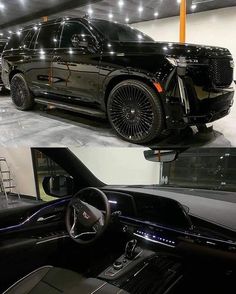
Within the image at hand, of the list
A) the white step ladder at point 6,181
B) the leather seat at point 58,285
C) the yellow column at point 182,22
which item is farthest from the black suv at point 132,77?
the white step ladder at point 6,181

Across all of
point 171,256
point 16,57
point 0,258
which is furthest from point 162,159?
point 16,57

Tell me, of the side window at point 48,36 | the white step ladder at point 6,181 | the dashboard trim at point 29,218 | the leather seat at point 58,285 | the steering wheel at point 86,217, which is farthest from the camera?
the white step ladder at point 6,181

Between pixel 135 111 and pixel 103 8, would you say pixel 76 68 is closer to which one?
pixel 103 8

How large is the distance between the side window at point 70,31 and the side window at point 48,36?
0.13m

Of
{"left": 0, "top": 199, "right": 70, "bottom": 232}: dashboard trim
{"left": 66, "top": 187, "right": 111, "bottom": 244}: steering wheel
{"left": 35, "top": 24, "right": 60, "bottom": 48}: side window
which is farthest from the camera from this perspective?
{"left": 35, "top": 24, "right": 60, "bottom": 48}: side window

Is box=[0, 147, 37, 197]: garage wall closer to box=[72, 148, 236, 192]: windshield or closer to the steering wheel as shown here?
box=[72, 148, 236, 192]: windshield

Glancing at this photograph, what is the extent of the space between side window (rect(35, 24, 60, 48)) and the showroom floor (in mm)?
866

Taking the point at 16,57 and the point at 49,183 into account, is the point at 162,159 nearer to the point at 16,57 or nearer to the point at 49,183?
the point at 49,183

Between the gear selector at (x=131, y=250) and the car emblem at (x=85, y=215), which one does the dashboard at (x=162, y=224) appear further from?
the car emblem at (x=85, y=215)

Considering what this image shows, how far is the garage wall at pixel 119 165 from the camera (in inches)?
104

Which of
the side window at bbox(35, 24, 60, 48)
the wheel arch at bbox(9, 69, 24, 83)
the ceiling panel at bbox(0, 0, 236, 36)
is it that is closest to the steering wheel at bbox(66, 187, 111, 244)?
the ceiling panel at bbox(0, 0, 236, 36)

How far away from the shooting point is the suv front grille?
7.26ft

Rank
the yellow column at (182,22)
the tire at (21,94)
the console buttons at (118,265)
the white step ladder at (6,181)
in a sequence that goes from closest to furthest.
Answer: the console buttons at (118,265) → the yellow column at (182,22) → the tire at (21,94) → the white step ladder at (6,181)

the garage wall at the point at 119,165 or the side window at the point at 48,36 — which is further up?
the side window at the point at 48,36
